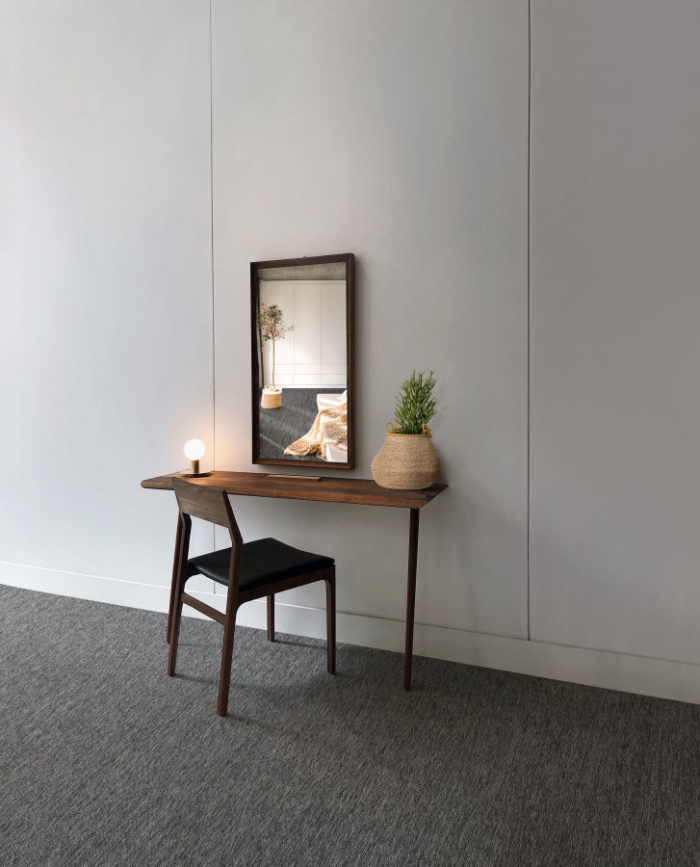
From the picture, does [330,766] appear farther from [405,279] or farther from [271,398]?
[405,279]

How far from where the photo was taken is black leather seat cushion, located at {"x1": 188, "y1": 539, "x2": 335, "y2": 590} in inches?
92.9

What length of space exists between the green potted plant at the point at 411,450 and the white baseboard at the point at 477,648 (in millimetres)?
678

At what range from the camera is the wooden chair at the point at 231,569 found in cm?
229

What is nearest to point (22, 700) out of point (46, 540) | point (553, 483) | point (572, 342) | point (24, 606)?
point (24, 606)

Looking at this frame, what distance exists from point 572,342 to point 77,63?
286 cm

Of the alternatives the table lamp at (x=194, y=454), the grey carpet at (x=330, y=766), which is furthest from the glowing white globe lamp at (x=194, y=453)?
the grey carpet at (x=330, y=766)

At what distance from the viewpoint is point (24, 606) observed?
11.2ft

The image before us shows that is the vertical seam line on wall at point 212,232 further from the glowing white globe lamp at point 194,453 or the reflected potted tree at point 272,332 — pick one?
the reflected potted tree at point 272,332

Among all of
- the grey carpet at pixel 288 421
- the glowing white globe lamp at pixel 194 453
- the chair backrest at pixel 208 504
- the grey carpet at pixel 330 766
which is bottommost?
the grey carpet at pixel 330 766

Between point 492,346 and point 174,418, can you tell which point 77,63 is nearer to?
point 174,418

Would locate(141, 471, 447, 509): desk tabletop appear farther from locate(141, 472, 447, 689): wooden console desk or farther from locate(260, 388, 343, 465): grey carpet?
locate(260, 388, 343, 465): grey carpet

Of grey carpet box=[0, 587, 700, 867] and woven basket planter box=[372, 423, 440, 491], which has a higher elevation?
woven basket planter box=[372, 423, 440, 491]

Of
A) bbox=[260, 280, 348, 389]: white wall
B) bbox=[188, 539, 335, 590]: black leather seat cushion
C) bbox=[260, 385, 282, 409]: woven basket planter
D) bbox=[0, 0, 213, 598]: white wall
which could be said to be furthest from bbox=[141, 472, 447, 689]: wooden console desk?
bbox=[0, 0, 213, 598]: white wall

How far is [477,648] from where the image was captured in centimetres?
271
